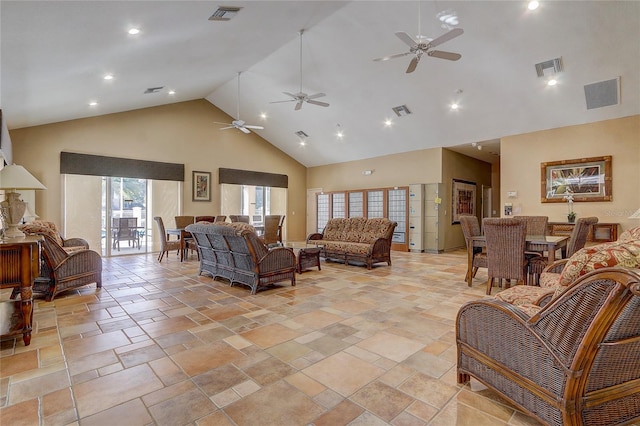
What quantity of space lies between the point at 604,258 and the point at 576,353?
0.44 meters

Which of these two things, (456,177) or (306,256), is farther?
(456,177)

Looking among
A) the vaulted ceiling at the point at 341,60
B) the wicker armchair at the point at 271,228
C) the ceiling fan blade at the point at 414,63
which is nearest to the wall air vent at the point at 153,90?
the vaulted ceiling at the point at 341,60

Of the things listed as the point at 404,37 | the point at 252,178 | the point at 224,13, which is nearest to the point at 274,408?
the point at 404,37

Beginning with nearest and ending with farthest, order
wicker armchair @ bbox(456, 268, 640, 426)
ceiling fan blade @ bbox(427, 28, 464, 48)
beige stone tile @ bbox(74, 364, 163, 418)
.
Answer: wicker armchair @ bbox(456, 268, 640, 426)
beige stone tile @ bbox(74, 364, 163, 418)
ceiling fan blade @ bbox(427, 28, 464, 48)

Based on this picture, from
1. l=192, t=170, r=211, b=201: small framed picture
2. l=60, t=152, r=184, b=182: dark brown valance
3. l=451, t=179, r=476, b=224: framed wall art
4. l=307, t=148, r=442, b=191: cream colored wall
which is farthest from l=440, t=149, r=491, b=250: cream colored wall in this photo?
l=60, t=152, r=184, b=182: dark brown valance

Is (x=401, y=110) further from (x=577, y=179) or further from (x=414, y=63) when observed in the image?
(x=577, y=179)

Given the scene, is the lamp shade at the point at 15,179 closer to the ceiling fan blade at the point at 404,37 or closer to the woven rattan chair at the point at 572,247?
the ceiling fan blade at the point at 404,37

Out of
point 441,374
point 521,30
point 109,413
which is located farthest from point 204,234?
point 521,30

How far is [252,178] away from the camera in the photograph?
1065cm

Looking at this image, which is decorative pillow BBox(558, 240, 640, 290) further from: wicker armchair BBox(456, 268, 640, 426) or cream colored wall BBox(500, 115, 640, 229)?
cream colored wall BBox(500, 115, 640, 229)

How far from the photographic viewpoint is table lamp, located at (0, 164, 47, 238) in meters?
3.07

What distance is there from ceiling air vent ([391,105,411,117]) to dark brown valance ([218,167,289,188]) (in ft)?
17.0

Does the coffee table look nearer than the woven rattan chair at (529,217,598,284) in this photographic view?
No

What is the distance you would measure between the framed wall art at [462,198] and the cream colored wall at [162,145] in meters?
5.72
